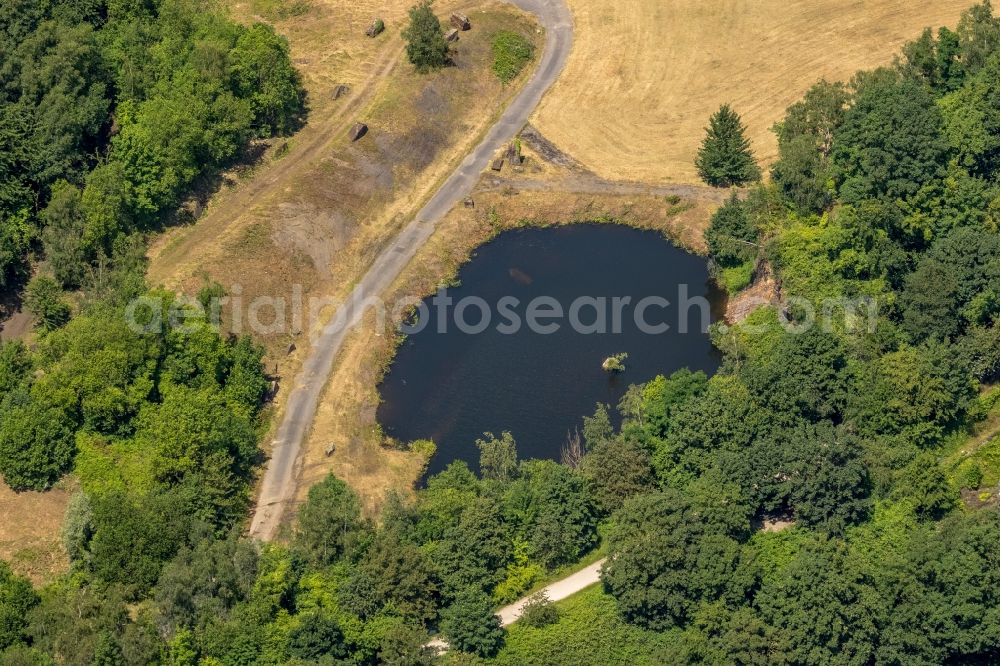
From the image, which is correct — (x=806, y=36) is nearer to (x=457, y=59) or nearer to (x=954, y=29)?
(x=954, y=29)

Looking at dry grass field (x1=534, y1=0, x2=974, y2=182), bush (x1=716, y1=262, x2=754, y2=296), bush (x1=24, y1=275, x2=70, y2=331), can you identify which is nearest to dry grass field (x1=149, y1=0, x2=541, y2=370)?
dry grass field (x1=534, y1=0, x2=974, y2=182)

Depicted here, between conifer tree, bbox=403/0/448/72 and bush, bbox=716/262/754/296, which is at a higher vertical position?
conifer tree, bbox=403/0/448/72

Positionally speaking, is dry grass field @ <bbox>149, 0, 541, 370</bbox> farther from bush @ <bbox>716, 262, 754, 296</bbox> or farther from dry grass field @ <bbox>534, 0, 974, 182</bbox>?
bush @ <bbox>716, 262, 754, 296</bbox>

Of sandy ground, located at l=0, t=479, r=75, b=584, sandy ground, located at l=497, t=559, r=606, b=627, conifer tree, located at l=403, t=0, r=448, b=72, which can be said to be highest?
conifer tree, located at l=403, t=0, r=448, b=72

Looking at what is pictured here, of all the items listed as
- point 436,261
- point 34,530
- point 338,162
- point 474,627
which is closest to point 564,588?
point 474,627

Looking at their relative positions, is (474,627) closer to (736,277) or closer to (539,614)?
(539,614)

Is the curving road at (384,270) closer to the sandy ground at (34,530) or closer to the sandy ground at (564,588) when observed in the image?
the sandy ground at (34,530)

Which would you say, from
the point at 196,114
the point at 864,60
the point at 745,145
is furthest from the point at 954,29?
the point at 196,114

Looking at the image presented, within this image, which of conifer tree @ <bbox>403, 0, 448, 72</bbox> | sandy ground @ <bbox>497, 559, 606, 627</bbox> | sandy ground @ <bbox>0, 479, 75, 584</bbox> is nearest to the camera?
sandy ground @ <bbox>497, 559, 606, 627</bbox>
